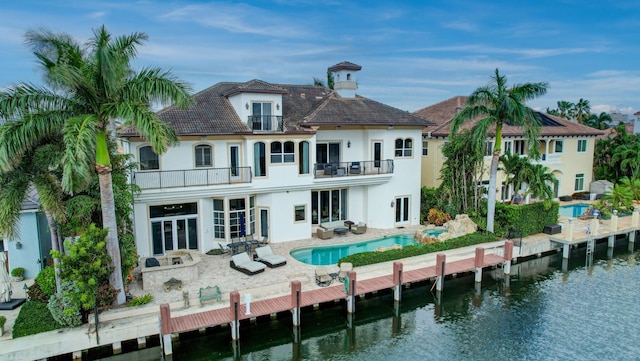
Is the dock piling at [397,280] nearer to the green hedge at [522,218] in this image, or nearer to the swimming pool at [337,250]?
the swimming pool at [337,250]

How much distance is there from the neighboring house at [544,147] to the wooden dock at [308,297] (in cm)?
1089

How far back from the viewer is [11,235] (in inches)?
570

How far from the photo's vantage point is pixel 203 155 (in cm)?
2231

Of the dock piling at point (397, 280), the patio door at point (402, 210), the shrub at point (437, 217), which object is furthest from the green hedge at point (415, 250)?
the patio door at point (402, 210)

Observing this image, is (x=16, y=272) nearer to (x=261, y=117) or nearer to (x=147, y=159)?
(x=147, y=159)

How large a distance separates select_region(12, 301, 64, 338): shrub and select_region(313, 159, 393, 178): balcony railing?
46.8 ft

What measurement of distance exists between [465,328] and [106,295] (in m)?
13.3

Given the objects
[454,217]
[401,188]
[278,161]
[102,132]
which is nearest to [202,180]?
[278,161]

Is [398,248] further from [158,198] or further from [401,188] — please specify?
[158,198]

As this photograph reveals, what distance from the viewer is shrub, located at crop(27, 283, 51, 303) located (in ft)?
51.7

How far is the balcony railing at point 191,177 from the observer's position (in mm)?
20281

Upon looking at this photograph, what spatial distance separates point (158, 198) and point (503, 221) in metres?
19.9

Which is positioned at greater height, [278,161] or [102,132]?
[102,132]

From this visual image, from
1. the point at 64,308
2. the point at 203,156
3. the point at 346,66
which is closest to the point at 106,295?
the point at 64,308
